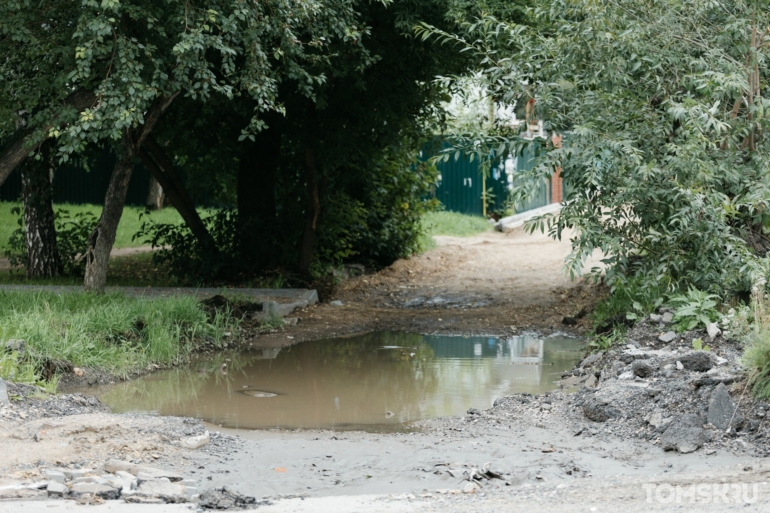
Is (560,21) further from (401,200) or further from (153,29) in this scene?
(401,200)

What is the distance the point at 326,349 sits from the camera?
10484 millimetres

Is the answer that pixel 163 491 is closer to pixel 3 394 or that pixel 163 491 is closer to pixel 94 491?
pixel 94 491

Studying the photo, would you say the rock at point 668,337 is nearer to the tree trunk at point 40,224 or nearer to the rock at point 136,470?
the rock at point 136,470

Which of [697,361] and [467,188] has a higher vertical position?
[467,188]

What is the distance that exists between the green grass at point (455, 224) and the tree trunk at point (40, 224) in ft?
32.1

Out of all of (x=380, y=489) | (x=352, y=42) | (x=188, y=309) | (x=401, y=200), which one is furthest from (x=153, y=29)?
(x=401, y=200)

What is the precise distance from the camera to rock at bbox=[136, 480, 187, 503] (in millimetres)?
4781

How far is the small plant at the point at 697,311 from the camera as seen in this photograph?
316 inches

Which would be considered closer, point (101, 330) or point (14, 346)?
point (14, 346)

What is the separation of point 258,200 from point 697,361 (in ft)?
30.9

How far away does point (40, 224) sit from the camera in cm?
1439

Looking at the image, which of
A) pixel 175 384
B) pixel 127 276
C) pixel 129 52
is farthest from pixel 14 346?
pixel 127 276

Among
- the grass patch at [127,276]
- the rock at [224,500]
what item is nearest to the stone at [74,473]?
the rock at [224,500]

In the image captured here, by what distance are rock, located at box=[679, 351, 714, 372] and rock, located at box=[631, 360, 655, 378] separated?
27 cm
